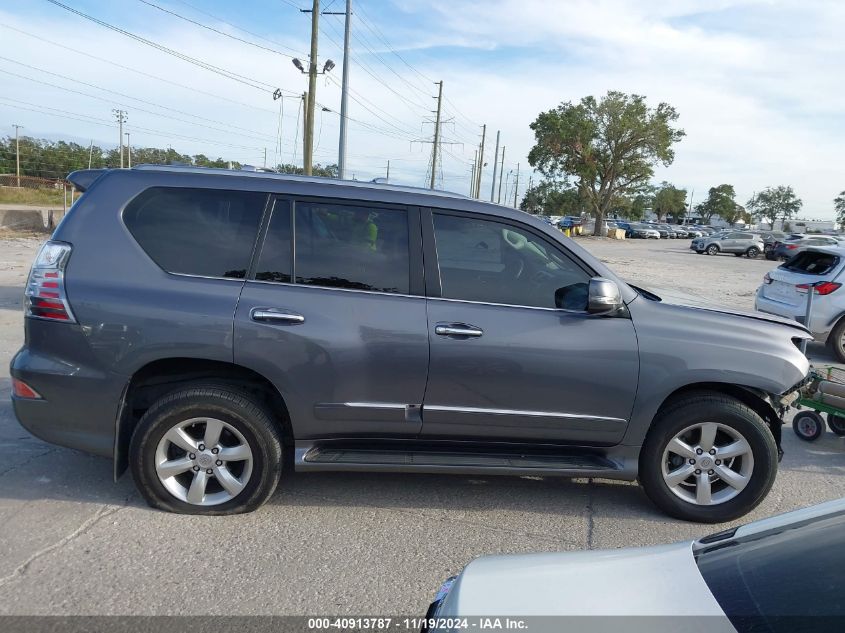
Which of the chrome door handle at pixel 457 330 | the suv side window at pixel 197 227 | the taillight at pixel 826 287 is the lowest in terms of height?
the chrome door handle at pixel 457 330

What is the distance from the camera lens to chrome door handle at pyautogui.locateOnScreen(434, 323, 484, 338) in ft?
12.3

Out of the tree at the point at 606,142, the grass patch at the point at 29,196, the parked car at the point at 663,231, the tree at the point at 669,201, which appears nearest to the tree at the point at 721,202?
the tree at the point at 669,201

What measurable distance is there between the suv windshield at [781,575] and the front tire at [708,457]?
2.00 m

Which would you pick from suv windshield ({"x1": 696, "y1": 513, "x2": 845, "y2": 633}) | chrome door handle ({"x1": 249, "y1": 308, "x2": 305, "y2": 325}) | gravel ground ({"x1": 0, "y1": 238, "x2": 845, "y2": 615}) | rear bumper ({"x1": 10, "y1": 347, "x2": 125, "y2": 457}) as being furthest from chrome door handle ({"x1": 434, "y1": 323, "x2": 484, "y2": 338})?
suv windshield ({"x1": 696, "y1": 513, "x2": 845, "y2": 633})

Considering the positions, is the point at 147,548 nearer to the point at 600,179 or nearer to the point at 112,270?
the point at 112,270

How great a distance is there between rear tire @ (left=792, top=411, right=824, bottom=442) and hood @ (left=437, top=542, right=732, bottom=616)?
14.7 feet

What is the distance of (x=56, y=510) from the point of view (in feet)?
12.4

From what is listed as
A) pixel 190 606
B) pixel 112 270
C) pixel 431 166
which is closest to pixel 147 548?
pixel 190 606

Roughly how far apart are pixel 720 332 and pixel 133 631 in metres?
3.42

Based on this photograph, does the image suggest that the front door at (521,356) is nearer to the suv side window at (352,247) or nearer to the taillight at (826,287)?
the suv side window at (352,247)

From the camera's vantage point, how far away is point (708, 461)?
3.97m

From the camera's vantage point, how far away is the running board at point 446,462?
377cm

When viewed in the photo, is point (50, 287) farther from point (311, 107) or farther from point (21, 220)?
point (21, 220)

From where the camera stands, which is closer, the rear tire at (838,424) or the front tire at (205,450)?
the front tire at (205,450)
